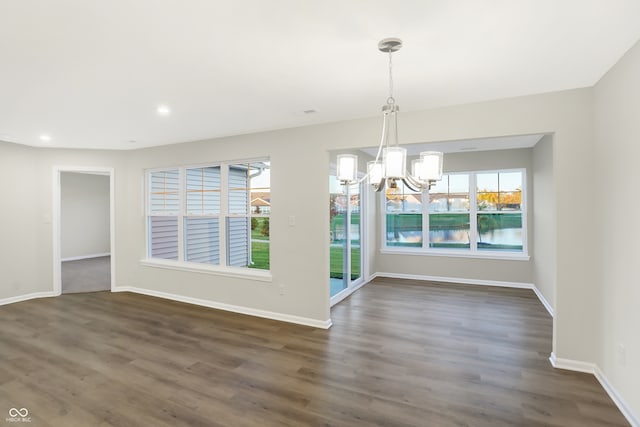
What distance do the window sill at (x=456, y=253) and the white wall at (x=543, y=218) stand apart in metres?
0.28

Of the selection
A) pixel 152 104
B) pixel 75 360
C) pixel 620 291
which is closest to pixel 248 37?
pixel 152 104

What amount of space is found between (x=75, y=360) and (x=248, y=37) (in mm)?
3414

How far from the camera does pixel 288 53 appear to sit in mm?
2182

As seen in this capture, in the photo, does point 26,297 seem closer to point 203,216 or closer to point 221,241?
point 203,216

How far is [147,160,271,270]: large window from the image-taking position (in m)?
4.63

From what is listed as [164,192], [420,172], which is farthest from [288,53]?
[164,192]

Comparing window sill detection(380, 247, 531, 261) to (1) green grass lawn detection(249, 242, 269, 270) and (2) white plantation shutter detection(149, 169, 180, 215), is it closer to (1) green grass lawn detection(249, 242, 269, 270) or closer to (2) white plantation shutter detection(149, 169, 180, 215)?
(1) green grass lawn detection(249, 242, 269, 270)

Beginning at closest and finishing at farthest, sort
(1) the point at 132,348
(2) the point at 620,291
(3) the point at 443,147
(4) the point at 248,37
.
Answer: (4) the point at 248,37, (2) the point at 620,291, (1) the point at 132,348, (3) the point at 443,147

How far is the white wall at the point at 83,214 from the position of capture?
28.6 feet

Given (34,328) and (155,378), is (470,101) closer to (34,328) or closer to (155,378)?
(155,378)

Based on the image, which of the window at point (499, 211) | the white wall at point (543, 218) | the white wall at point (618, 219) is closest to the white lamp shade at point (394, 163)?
the white wall at point (618, 219)

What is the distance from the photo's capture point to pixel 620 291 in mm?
2350

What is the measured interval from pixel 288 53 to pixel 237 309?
11.7 ft

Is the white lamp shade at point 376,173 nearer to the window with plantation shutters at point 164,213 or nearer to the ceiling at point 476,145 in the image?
the ceiling at point 476,145
